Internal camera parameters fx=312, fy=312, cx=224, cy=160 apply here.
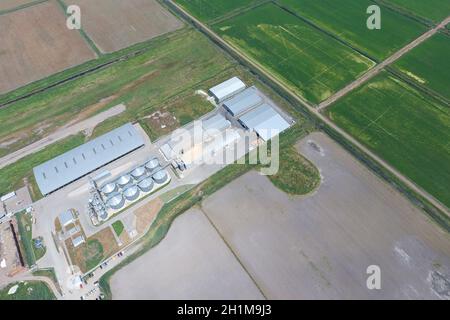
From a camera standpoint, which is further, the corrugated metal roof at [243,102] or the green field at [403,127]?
the corrugated metal roof at [243,102]

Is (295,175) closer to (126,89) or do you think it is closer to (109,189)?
(109,189)

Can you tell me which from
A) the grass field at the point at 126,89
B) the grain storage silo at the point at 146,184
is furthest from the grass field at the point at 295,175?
the grass field at the point at 126,89

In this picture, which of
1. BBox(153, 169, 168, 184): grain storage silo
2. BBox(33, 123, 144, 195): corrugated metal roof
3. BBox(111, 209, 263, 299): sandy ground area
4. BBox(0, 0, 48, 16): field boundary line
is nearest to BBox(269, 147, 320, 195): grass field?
BBox(111, 209, 263, 299): sandy ground area

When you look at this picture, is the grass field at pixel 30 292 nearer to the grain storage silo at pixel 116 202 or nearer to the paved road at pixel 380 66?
the grain storage silo at pixel 116 202

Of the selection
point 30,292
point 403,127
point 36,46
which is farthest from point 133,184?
point 403,127

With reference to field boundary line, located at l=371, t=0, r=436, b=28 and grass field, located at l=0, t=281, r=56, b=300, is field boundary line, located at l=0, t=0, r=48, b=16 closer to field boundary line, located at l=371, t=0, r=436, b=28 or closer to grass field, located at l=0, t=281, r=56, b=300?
grass field, located at l=0, t=281, r=56, b=300

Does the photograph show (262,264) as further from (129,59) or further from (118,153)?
(129,59)
